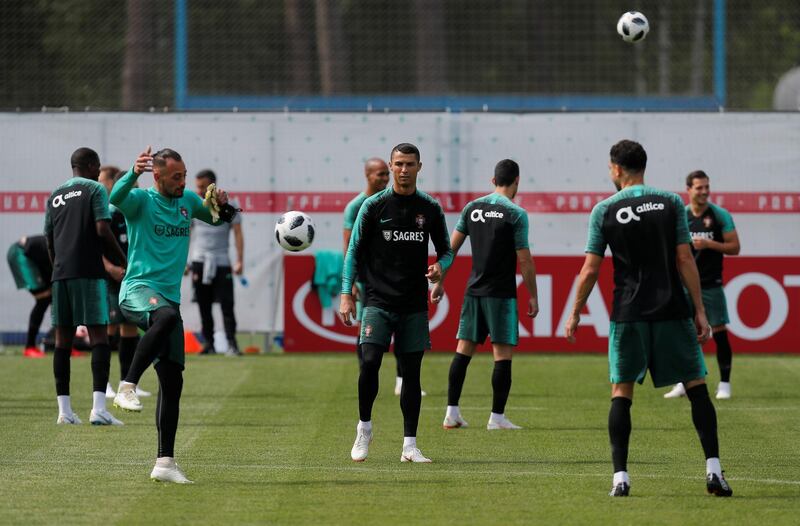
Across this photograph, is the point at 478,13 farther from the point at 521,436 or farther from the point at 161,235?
the point at 161,235

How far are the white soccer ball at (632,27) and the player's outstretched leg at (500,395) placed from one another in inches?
217

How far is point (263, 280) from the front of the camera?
20.4 meters

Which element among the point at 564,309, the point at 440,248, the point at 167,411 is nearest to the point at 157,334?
the point at 167,411

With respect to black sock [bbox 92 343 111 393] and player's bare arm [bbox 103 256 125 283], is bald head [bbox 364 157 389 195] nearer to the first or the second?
player's bare arm [bbox 103 256 125 283]

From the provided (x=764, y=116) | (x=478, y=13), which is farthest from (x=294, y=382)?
(x=478, y=13)

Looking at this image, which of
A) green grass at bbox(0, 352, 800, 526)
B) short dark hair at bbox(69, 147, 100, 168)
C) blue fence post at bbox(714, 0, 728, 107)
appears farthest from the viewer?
blue fence post at bbox(714, 0, 728, 107)

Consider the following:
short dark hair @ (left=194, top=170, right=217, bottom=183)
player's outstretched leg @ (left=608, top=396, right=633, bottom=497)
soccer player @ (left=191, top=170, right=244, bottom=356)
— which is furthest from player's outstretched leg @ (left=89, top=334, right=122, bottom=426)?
soccer player @ (left=191, top=170, right=244, bottom=356)

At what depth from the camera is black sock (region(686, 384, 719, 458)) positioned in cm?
867

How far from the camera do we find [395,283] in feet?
33.6

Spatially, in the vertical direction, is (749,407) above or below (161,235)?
below

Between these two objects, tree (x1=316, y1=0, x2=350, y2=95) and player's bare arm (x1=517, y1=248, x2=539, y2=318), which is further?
tree (x1=316, y1=0, x2=350, y2=95)

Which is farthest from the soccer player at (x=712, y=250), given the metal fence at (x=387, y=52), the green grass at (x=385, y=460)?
the metal fence at (x=387, y=52)

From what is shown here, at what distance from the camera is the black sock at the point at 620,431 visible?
8.66m

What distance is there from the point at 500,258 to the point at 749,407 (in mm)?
3254
